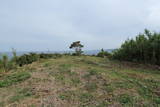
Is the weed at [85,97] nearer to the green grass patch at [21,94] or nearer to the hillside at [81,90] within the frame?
the hillside at [81,90]

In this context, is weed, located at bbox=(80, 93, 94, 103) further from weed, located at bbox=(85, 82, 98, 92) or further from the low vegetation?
weed, located at bbox=(85, 82, 98, 92)

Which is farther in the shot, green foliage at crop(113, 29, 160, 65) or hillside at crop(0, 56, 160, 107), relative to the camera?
green foliage at crop(113, 29, 160, 65)

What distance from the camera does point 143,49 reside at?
16.8 ft

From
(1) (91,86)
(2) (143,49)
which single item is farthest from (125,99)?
(2) (143,49)

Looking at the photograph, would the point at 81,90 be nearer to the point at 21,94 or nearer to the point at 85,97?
the point at 85,97

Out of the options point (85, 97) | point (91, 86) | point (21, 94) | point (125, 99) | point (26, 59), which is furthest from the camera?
point (26, 59)

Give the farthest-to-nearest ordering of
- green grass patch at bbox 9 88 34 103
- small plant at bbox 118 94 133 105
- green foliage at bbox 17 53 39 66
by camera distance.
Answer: green foliage at bbox 17 53 39 66 < green grass patch at bbox 9 88 34 103 < small plant at bbox 118 94 133 105

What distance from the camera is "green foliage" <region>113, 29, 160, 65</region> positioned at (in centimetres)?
486

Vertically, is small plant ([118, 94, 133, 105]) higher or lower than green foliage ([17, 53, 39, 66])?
lower

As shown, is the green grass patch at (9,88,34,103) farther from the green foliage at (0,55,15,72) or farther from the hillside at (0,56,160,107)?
the green foliage at (0,55,15,72)

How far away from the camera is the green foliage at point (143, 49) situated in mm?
4855

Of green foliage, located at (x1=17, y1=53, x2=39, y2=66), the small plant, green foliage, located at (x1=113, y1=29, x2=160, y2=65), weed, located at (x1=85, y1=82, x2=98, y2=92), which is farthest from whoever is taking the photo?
green foliage, located at (x1=17, y1=53, x2=39, y2=66)

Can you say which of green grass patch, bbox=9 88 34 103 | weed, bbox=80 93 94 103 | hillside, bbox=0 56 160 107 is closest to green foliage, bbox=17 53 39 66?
hillside, bbox=0 56 160 107

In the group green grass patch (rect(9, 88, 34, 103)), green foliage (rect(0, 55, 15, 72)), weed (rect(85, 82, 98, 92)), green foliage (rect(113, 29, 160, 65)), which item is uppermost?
green foliage (rect(113, 29, 160, 65))
